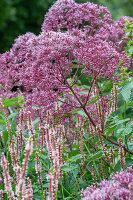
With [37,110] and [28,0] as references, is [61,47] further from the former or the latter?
[28,0]

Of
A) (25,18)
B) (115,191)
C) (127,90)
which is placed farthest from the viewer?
(25,18)

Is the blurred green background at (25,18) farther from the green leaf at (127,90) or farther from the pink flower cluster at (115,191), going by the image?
the pink flower cluster at (115,191)

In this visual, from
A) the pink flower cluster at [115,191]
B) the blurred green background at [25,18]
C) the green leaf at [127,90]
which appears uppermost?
the blurred green background at [25,18]

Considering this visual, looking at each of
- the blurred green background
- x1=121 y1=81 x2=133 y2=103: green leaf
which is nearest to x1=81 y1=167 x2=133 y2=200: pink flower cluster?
x1=121 y1=81 x2=133 y2=103: green leaf

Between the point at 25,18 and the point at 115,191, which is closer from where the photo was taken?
the point at 115,191

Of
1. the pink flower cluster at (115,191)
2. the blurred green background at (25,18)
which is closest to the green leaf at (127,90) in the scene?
the pink flower cluster at (115,191)

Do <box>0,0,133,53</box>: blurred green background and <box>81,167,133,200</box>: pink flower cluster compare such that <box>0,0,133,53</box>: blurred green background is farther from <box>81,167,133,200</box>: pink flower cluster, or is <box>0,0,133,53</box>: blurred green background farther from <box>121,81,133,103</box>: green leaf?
<box>81,167,133,200</box>: pink flower cluster

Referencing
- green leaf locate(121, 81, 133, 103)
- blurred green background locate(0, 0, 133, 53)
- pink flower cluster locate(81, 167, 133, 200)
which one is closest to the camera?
pink flower cluster locate(81, 167, 133, 200)

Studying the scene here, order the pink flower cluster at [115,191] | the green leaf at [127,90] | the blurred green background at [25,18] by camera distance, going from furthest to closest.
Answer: the blurred green background at [25,18] → the green leaf at [127,90] → the pink flower cluster at [115,191]

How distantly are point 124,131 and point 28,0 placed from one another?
23.2ft

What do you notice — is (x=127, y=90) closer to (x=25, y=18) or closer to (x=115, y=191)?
(x=115, y=191)

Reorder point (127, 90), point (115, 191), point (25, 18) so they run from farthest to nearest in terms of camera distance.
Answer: point (25, 18) < point (127, 90) < point (115, 191)

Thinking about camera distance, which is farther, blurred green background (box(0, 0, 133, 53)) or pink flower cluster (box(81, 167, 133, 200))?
blurred green background (box(0, 0, 133, 53))

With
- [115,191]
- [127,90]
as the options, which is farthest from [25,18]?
[115,191]
